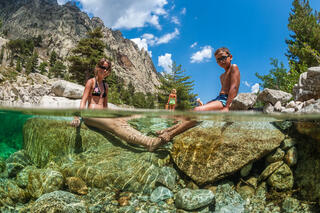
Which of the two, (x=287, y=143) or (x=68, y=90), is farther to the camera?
(x=68, y=90)

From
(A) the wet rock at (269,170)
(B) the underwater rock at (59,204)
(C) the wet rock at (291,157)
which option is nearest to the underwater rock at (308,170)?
(C) the wet rock at (291,157)

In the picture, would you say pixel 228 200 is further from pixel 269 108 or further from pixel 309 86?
pixel 309 86

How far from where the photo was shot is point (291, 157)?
11.9 feet

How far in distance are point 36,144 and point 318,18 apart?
99.8ft

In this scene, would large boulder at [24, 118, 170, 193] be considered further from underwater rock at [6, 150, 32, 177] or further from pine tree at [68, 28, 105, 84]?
pine tree at [68, 28, 105, 84]

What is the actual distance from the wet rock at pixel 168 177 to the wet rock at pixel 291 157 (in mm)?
2234

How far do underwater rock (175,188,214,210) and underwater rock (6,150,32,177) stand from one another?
4.00m

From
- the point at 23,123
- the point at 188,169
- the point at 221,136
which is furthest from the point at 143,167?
the point at 23,123

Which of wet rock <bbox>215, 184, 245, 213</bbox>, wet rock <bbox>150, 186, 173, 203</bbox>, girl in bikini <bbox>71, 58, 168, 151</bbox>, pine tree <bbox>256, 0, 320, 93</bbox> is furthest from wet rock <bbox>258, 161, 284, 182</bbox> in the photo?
pine tree <bbox>256, 0, 320, 93</bbox>

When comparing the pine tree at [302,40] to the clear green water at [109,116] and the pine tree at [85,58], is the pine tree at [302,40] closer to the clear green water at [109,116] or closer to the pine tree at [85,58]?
the clear green water at [109,116]

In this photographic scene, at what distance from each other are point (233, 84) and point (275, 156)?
1.80m

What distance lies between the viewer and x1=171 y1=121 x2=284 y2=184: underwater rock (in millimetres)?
3590

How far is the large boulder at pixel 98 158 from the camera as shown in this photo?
12.4 feet

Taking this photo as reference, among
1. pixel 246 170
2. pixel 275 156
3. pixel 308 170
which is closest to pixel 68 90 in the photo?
pixel 246 170
